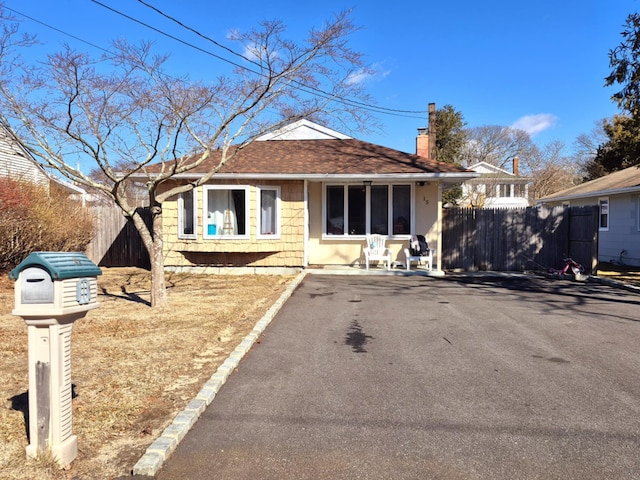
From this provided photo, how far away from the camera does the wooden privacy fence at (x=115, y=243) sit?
53.1 feet

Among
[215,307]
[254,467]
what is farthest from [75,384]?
[215,307]

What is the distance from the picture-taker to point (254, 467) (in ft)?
10.0

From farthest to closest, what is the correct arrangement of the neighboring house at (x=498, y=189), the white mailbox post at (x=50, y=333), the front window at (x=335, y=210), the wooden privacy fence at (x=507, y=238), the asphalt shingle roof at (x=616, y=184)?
the neighboring house at (x=498, y=189), the asphalt shingle roof at (x=616, y=184), the wooden privacy fence at (x=507, y=238), the front window at (x=335, y=210), the white mailbox post at (x=50, y=333)

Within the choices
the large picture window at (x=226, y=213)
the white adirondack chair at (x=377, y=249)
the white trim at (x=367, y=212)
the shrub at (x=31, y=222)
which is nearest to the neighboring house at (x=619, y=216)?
the white trim at (x=367, y=212)

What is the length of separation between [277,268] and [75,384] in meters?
8.82

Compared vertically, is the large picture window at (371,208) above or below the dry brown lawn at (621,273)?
above

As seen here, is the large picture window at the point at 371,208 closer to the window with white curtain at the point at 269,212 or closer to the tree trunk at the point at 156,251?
the window with white curtain at the point at 269,212

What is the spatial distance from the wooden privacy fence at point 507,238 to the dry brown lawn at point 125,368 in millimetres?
6883

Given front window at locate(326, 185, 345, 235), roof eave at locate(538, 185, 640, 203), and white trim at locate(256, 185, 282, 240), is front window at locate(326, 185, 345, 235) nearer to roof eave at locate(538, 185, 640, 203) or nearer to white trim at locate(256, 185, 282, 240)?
white trim at locate(256, 185, 282, 240)

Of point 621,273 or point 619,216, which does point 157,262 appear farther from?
point 619,216

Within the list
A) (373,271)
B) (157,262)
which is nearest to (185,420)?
(157,262)

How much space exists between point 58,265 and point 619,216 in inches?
759

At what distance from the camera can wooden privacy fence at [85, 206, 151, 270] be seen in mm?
16172

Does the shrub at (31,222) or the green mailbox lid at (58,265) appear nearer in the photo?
the green mailbox lid at (58,265)
